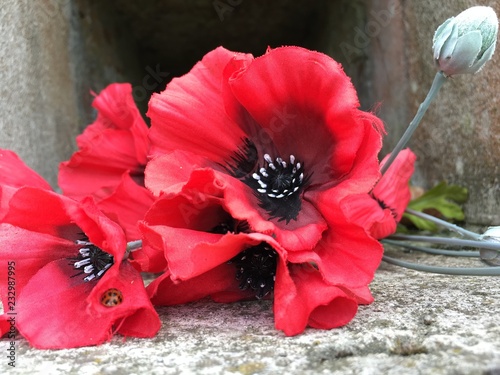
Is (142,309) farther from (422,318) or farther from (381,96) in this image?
(381,96)

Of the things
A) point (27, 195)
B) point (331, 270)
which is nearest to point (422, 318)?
point (331, 270)

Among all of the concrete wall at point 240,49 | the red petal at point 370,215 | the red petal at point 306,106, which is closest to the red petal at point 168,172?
the red petal at point 306,106

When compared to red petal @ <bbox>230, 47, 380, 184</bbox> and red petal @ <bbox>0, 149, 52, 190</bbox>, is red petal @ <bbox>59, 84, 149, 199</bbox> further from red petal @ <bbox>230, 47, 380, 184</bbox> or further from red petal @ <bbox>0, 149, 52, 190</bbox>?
red petal @ <bbox>230, 47, 380, 184</bbox>

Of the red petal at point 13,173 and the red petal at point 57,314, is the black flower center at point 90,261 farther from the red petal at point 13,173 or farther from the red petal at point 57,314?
the red petal at point 13,173

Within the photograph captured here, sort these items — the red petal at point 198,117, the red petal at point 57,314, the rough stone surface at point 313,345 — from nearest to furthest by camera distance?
the rough stone surface at point 313,345
the red petal at point 57,314
the red petal at point 198,117

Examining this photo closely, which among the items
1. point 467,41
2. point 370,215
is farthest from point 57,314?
point 467,41

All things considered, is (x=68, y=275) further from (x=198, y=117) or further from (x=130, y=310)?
(x=198, y=117)

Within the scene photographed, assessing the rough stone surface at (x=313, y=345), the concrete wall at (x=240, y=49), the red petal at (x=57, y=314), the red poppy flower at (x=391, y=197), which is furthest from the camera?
the concrete wall at (x=240, y=49)
